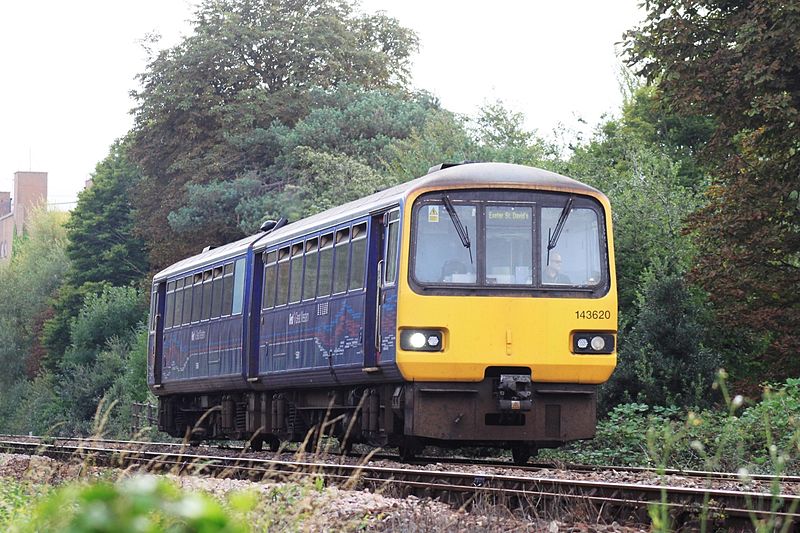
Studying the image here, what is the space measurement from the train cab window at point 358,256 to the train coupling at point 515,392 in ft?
6.88

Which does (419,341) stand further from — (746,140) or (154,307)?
(154,307)

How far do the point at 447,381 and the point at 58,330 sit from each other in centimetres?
4856

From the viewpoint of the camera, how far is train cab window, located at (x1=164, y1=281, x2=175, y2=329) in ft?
78.7

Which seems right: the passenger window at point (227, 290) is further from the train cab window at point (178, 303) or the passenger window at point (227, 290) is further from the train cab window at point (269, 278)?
the train cab window at point (178, 303)

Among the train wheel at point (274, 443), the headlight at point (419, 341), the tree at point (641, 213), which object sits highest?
the tree at point (641, 213)

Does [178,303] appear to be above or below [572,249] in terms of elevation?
above

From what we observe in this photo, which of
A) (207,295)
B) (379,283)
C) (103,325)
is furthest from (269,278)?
(103,325)

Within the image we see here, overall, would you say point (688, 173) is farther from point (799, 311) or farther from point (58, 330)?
point (58, 330)

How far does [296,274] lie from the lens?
1717 cm

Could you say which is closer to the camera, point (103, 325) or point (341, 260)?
point (341, 260)

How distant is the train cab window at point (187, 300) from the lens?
22.6 metres

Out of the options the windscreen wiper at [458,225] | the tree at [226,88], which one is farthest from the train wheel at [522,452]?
the tree at [226,88]

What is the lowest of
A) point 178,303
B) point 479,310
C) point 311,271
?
point 479,310

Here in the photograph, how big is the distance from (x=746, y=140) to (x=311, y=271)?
25.9 feet
